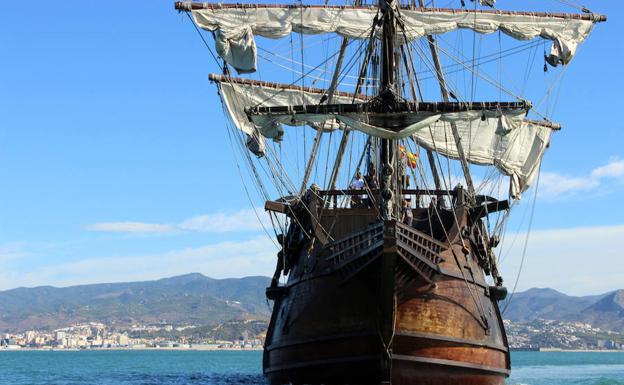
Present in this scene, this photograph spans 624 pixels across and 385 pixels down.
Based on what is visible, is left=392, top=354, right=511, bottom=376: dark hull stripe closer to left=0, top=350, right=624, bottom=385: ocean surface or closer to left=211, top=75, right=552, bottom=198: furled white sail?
left=211, top=75, right=552, bottom=198: furled white sail

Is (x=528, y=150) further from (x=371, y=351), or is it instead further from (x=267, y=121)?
(x=371, y=351)

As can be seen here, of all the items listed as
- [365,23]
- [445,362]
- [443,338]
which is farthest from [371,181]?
[445,362]

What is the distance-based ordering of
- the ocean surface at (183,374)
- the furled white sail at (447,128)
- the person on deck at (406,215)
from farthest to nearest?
1. the ocean surface at (183,374)
2. the furled white sail at (447,128)
3. the person on deck at (406,215)

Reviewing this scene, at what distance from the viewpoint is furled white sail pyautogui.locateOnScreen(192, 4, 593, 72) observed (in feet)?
122

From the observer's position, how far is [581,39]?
4041 cm

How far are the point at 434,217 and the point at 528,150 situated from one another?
1845cm

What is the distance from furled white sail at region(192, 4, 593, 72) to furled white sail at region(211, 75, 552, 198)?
A: 313 cm

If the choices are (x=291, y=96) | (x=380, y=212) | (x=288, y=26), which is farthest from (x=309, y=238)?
(x=291, y=96)

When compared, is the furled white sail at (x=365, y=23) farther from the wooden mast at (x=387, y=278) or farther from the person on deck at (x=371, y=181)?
the wooden mast at (x=387, y=278)

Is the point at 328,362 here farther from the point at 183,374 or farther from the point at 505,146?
the point at 183,374

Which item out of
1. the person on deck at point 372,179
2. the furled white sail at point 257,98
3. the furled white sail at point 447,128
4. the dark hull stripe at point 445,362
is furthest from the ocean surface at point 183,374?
the dark hull stripe at point 445,362

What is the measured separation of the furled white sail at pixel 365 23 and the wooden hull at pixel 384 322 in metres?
9.99

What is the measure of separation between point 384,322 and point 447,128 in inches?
805

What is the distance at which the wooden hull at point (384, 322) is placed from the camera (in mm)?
29438
